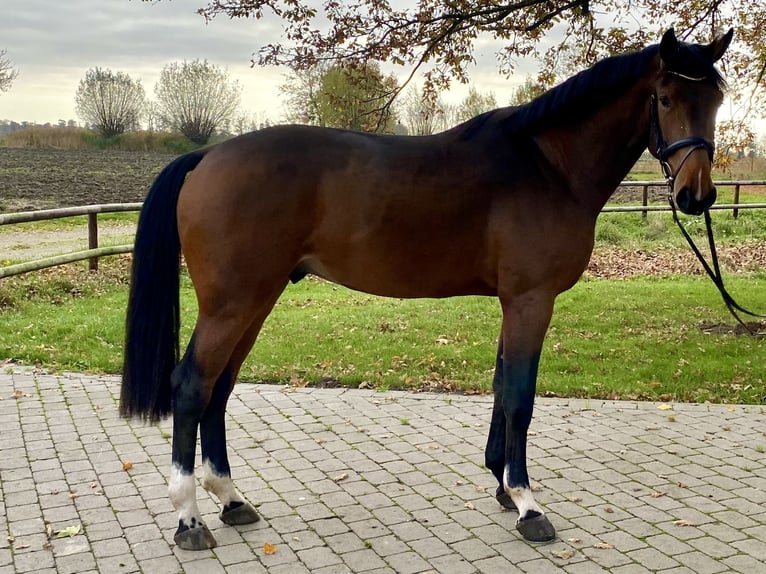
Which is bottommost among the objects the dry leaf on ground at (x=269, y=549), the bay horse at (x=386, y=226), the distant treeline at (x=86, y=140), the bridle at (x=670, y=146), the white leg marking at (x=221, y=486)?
the dry leaf on ground at (x=269, y=549)

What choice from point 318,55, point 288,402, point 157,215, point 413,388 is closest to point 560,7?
point 318,55

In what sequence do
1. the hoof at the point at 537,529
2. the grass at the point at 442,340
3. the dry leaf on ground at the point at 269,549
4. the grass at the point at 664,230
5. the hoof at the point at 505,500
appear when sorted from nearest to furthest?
the dry leaf on ground at the point at 269,549, the hoof at the point at 537,529, the hoof at the point at 505,500, the grass at the point at 442,340, the grass at the point at 664,230

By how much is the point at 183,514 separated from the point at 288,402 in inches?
87.4

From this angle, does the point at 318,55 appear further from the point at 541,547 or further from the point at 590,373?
the point at 541,547

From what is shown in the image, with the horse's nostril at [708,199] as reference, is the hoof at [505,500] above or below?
below

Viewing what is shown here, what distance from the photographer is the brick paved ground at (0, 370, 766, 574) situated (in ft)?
10.6

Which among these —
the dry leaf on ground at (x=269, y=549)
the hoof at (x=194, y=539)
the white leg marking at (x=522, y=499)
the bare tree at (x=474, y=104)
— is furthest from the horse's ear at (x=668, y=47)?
the bare tree at (x=474, y=104)

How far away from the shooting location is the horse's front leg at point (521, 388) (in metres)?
3.42

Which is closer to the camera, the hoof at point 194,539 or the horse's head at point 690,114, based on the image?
the horse's head at point 690,114

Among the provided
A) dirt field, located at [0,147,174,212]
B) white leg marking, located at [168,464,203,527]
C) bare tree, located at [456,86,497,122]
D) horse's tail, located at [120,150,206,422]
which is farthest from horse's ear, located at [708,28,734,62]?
bare tree, located at [456,86,497,122]

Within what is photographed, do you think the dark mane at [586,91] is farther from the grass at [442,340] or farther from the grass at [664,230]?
the grass at [664,230]

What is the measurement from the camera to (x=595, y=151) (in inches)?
138

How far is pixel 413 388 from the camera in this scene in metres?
6.00

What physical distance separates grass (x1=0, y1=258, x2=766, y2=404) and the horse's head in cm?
302
